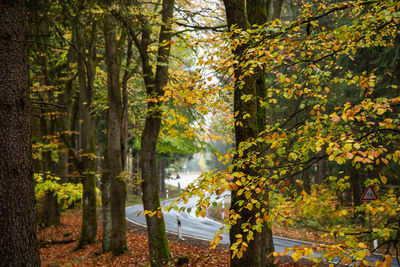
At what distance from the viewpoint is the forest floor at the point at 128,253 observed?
27.0 ft

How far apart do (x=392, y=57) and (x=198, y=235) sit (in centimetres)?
1113

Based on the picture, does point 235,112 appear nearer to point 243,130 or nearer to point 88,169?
point 243,130

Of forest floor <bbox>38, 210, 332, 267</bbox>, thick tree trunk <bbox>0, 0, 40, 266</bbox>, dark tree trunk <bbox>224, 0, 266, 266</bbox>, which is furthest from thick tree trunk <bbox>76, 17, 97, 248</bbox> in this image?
dark tree trunk <bbox>224, 0, 266, 266</bbox>

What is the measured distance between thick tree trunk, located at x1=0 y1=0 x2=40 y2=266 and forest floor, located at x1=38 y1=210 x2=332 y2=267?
5109 mm

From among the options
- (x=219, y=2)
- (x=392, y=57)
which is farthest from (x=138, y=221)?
(x=392, y=57)

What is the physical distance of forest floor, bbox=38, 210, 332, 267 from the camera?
8.24 meters

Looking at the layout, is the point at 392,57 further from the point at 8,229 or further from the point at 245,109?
the point at 8,229

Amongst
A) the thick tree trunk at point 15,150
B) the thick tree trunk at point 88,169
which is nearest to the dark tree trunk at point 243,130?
the thick tree trunk at point 15,150

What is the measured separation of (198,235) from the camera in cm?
1294

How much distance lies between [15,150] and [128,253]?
678cm

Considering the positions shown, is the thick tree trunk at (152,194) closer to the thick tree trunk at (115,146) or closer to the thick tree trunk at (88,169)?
the thick tree trunk at (115,146)

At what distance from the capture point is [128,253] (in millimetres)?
9227

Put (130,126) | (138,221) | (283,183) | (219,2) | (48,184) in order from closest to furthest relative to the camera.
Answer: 1. (283,183)
2. (48,184)
3. (219,2)
4. (138,221)
5. (130,126)

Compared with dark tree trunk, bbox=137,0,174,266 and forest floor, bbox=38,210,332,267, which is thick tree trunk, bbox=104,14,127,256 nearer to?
forest floor, bbox=38,210,332,267
